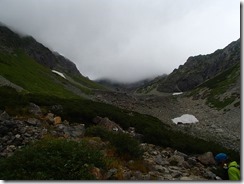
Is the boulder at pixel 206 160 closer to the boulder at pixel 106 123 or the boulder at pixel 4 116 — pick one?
the boulder at pixel 106 123

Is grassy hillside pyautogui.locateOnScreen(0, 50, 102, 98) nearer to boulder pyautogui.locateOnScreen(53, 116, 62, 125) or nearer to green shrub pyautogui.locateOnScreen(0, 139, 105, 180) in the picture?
boulder pyautogui.locateOnScreen(53, 116, 62, 125)

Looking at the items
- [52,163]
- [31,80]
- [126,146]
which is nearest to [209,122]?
[31,80]

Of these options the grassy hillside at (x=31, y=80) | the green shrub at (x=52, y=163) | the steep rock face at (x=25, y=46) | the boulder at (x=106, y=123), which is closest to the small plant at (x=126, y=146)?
the green shrub at (x=52, y=163)

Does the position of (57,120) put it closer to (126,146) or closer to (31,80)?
(126,146)

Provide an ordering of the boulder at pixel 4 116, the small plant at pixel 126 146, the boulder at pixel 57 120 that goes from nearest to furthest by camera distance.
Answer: the small plant at pixel 126 146 → the boulder at pixel 4 116 → the boulder at pixel 57 120

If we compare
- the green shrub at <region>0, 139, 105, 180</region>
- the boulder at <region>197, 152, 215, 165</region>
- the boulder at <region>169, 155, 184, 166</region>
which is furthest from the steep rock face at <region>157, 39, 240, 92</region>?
the green shrub at <region>0, 139, 105, 180</region>

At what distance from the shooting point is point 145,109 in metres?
68.4

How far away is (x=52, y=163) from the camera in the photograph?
11664 millimetres

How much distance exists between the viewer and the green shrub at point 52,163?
1106cm

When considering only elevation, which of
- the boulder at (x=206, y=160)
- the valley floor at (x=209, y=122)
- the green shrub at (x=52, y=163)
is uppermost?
the valley floor at (x=209, y=122)

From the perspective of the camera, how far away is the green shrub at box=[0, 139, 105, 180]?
36.3 feet

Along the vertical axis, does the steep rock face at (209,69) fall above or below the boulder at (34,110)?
above

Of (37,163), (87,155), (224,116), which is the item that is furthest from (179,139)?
(224,116)

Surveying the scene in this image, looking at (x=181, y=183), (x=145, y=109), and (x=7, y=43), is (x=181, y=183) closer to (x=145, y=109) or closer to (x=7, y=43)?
(x=145, y=109)
